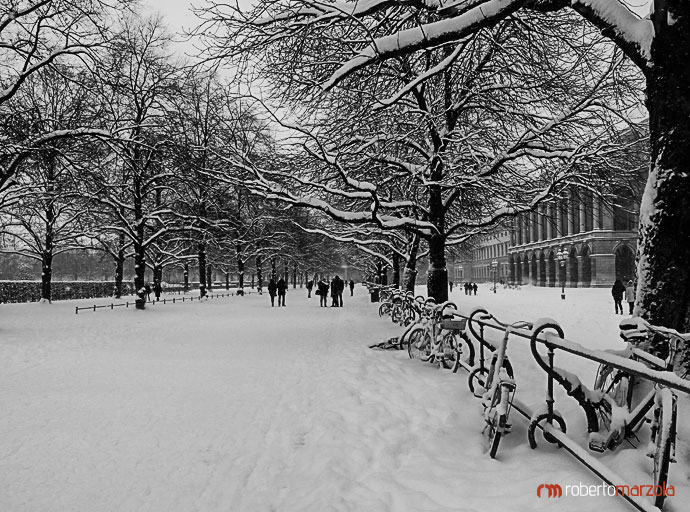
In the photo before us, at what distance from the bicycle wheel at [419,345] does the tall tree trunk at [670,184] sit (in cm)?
453

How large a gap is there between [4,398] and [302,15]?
22.6 ft

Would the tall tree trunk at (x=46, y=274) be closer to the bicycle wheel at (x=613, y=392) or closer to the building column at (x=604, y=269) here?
the bicycle wheel at (x=613, y=392)

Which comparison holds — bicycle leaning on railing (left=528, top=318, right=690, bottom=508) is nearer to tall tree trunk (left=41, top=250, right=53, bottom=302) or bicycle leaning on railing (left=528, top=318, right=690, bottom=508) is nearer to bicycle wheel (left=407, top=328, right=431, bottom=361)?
bicycle wheel (left=407, top=328, right=431, bottom=361)

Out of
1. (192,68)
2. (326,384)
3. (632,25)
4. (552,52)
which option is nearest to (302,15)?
(192,68)

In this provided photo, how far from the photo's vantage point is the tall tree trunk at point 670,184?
434 centimetres

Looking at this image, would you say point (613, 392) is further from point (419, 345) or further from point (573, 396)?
point (419, 345)

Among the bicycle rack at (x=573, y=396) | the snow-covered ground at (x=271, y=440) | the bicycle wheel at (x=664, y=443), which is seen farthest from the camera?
the snow-covered ground at (x=271, y=440)

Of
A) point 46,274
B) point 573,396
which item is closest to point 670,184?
point 573,396

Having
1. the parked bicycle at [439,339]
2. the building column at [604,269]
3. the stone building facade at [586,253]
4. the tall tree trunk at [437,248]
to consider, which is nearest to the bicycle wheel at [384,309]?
the tall tree trunk at [437,248]

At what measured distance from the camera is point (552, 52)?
8.80 metres

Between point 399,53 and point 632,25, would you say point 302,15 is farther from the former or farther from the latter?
point 632,25

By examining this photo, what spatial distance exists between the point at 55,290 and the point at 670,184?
118 ft

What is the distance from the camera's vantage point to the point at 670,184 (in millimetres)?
4418

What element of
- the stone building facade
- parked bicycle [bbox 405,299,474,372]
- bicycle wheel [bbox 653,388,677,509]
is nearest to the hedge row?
parked bicycle [bbox 405,299,474,372]
